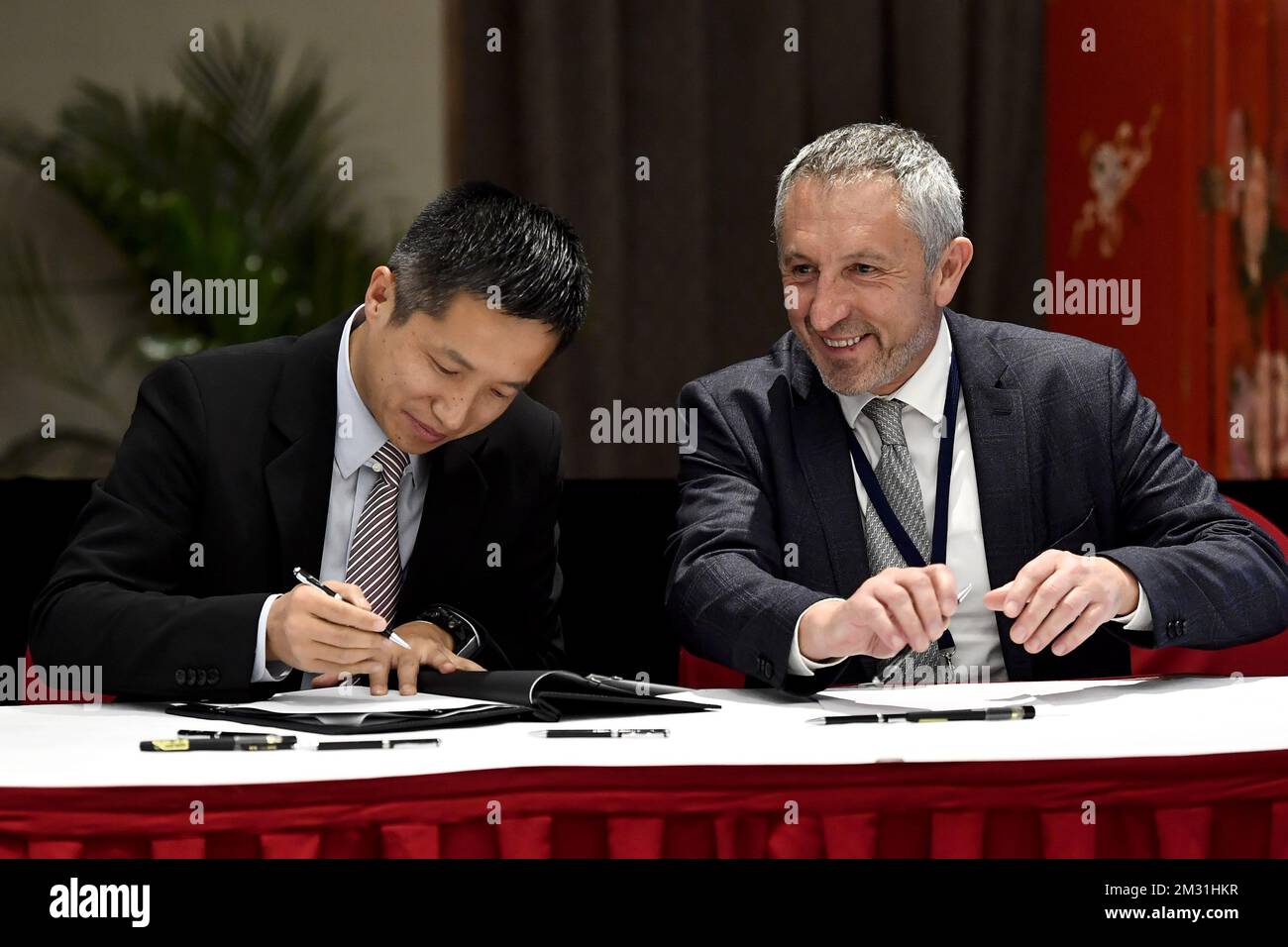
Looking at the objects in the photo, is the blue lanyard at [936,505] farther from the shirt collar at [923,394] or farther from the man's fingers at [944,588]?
the man's fingers at [944,588]

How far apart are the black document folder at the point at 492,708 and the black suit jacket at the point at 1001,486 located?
1.14ft

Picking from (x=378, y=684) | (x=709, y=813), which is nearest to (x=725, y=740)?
(x=709, y=813)

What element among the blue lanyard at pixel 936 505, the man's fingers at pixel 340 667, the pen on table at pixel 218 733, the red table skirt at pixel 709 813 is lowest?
the red table skirt at pixel 709 813

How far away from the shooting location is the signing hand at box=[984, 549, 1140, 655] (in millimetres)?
1838

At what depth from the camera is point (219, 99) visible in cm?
456

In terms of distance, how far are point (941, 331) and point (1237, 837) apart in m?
1.16

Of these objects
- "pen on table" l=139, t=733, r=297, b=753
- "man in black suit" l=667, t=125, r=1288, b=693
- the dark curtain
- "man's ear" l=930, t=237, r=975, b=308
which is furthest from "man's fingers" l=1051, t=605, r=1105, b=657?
the dark curtain

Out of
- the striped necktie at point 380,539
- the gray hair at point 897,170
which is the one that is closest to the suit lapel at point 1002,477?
the gray hair at point 897,170

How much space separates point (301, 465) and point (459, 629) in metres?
0.34

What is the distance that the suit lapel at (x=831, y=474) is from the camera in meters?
2.29

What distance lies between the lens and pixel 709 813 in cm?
142

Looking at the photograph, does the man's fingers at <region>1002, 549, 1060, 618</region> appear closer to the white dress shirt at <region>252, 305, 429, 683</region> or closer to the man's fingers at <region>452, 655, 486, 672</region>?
the man's fingers at <region>452, 655, 486, 672</region>

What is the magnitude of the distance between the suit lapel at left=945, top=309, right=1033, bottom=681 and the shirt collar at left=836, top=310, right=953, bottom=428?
39 mm
